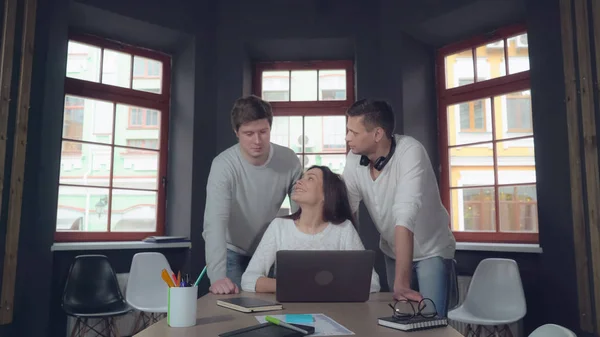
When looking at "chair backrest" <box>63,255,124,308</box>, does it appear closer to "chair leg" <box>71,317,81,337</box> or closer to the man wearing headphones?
"chair leg" <box>71,317,81,337</box>

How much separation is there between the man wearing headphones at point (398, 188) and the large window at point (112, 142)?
2.26 m

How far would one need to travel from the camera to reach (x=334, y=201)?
6.50 ft

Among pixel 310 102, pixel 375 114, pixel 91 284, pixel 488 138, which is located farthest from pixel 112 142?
pixel 488 138

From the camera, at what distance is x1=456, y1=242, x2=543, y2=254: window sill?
2.99 m

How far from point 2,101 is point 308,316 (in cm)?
253

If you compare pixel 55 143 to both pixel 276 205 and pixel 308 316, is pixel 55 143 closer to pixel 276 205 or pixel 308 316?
pixel 276 205

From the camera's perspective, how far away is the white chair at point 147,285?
325 cm

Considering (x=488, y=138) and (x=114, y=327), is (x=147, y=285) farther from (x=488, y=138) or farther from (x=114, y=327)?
(x=488, y=138)

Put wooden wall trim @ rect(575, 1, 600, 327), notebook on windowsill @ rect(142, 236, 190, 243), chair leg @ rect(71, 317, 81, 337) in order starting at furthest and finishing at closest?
notebook on windowsill @ rect(142, 236, 190, 243) < chair leg @ rect(71, 317, 81, 337) < wooden wall trim @ rect(575, 1, 600, 327)

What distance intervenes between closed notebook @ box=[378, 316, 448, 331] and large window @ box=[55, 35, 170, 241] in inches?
114

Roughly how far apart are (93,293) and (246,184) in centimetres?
162

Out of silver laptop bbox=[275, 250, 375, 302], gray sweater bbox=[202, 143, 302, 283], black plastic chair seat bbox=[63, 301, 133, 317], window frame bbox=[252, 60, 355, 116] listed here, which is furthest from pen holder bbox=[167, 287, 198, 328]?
window frame bbox=[252, 60, 355, 116]

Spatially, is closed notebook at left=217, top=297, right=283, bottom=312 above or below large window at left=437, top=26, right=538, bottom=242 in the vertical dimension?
below

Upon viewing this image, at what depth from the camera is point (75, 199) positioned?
352 centimetres
